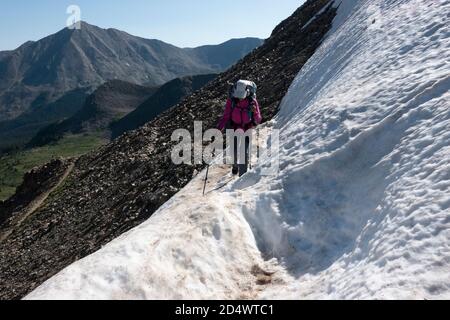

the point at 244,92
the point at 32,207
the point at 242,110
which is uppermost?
the point at 244,92

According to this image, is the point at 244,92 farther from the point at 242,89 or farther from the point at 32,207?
the point at 32,207

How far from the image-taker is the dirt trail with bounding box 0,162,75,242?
40.4 meters

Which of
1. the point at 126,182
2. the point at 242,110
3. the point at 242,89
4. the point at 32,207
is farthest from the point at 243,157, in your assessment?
the point at 32,207

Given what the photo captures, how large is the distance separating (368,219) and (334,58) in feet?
48.0

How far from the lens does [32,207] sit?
44.0 meters

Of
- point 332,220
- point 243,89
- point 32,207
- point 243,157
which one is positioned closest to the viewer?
point 332,220

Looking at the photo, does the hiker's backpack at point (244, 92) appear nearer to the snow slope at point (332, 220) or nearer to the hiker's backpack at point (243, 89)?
the hiker's backpack at point (243, 89)

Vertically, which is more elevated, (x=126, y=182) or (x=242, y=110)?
(x=242, y=110)

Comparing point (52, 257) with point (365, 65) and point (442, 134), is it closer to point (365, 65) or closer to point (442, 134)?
point (365, 65)

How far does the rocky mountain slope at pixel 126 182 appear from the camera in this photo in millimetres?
23375

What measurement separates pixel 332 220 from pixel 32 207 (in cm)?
3830

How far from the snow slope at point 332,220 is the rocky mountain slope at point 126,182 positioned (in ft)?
25.5

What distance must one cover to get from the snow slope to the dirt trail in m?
29.0

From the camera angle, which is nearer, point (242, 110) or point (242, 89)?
point (242, 89)
